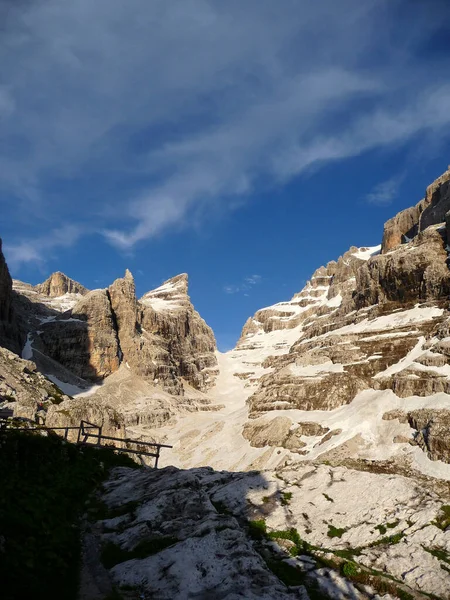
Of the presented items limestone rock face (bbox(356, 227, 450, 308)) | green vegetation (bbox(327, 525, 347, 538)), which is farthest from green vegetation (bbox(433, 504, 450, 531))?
limestone rock face (bbox(356, 227, 450, 308))

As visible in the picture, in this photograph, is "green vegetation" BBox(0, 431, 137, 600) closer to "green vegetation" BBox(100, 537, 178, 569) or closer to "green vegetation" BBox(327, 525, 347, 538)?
"green vegetation" BBox(100, 537, 178, 569)

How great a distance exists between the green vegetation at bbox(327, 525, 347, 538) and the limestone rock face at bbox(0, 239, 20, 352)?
14759 cm

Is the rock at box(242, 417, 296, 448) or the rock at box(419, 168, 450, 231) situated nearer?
the rock at box(242, 417, 296, 448)

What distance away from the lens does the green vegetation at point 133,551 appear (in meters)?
15.1

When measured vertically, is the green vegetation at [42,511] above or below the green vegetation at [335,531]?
above

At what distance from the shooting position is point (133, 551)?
15.8 metres

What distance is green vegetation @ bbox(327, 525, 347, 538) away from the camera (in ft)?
59.9

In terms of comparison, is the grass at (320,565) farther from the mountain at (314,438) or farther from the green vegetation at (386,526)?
the green vegetation at (386,526)

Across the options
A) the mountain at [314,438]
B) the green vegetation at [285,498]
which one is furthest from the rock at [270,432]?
the green vegetation at [285,498]

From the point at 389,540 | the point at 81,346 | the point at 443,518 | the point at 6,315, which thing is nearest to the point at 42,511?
the point at 389,540

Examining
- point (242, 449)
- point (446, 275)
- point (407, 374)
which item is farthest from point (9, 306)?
point (446, 275)

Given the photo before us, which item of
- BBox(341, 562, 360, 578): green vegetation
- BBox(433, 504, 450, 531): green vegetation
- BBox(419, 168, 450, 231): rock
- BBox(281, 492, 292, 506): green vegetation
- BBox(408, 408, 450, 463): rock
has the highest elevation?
BBox(419, 168, 450, 231): rock

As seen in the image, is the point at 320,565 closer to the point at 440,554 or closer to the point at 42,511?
the point at 440,554

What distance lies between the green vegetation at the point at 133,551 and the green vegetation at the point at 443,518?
33.7ft
